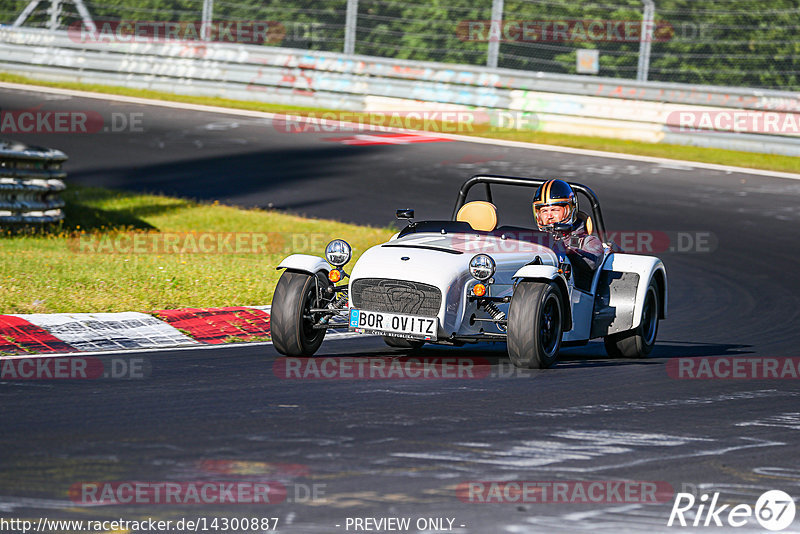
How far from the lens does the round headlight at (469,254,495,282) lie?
26.1 feet

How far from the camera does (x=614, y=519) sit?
4.68 m

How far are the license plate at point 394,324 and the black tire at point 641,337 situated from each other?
6.70ft

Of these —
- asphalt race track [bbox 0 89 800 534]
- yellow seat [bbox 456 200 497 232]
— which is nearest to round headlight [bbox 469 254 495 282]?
asphalt race track [bbox 0 89 800 534]

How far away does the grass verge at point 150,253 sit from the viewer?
10.4m

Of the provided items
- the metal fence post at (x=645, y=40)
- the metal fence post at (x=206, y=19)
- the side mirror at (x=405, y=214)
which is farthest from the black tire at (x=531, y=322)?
the metal fence post at (x=206, y=19)

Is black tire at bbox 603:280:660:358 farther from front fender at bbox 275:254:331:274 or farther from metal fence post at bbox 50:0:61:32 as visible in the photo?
metal fence post at bbox 50:0:61:32

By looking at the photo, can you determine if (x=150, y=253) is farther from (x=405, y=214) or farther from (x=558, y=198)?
(x=558, y=198)

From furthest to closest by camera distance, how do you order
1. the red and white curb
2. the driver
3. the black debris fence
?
1. the black debris fence
2. the driver
3. the red and white curb

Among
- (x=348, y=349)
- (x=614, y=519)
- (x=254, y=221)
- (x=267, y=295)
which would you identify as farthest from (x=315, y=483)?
(x=254, y=221)

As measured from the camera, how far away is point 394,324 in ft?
26.2

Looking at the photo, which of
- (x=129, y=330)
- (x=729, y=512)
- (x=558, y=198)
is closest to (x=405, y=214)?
(x=558, y=198)

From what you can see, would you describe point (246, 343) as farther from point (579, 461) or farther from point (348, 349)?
point (579, 461)

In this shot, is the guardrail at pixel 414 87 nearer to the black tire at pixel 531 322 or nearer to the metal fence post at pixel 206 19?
the metal fence post at pixel 206 19

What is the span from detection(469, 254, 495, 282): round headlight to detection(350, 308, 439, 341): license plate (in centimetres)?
40
